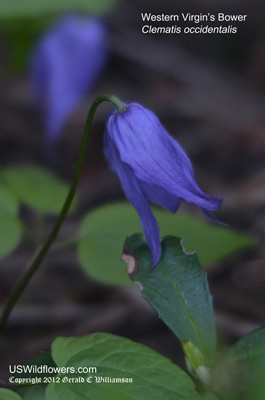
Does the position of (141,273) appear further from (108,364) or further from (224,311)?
(224,311)

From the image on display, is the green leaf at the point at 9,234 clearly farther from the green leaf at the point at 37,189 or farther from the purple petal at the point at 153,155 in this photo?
the purple petal at the point at 153,155

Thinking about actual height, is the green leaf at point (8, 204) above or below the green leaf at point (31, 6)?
Result: below

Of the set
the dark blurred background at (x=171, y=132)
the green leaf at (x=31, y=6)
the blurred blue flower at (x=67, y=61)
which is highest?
the green leaf at (x=31, y=6)

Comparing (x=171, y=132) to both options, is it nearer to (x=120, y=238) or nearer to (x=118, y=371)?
(x=120, y=238)

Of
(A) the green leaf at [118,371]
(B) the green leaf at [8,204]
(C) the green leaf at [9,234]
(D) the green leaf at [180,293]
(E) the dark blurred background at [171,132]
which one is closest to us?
(A) the green leaf at [118,371]

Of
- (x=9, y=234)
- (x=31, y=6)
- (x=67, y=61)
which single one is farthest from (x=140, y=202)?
(x=67, y=61)

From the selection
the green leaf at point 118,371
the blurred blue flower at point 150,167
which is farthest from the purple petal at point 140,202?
the green leaf at point 118,371

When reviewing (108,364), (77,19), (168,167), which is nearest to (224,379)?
(108,364)
